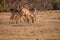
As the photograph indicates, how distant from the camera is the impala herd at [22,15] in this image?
6.45ft

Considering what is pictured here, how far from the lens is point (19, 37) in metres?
1.93

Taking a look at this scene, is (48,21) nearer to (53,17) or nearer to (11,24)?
(53,17)

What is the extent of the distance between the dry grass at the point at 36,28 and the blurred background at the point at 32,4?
0.18 ft

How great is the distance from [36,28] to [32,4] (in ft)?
0.87

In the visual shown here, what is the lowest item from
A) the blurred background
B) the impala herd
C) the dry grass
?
the dry grass

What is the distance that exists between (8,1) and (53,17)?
1.73 ft

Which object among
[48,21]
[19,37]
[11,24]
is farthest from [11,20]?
[48,21]

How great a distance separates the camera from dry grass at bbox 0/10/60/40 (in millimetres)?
1905

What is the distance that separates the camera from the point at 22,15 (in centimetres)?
199

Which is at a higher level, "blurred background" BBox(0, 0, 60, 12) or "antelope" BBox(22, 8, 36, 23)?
"blurred background" BBox(0, 0, 60, 12)

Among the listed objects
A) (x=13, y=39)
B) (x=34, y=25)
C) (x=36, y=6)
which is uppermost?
(x=36, y=6)

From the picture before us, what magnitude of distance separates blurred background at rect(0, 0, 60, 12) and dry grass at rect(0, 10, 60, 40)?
0.18ft

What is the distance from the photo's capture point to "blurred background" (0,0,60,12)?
76.6 inches

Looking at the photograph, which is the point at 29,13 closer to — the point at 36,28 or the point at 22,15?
the point at 22,15
